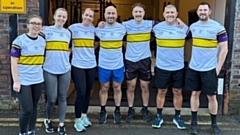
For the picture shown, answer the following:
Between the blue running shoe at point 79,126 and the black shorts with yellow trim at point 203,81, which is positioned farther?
the blue running shoe at point 79,126

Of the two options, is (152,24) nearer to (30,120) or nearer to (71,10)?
(30,120)

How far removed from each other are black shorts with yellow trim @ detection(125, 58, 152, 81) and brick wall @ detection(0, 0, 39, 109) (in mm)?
1688

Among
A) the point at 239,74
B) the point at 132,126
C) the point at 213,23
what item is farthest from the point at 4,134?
the point at 239,74

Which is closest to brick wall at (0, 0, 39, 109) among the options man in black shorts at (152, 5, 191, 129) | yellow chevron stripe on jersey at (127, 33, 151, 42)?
yellow chevron stripe on jersey at (127, 33, 151, 42)

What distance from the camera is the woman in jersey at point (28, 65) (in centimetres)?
333

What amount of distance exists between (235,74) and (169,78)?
1.28m

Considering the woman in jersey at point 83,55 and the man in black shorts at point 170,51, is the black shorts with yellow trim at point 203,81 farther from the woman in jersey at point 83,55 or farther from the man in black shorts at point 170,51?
the woman in jersey at point 83,55

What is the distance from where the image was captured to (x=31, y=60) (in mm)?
3426

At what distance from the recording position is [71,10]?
766 cm

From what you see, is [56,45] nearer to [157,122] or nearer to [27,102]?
[27,102]

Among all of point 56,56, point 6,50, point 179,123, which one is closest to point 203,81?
point 179,123

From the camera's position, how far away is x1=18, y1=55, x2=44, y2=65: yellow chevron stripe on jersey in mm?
3377

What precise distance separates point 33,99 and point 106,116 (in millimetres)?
1358

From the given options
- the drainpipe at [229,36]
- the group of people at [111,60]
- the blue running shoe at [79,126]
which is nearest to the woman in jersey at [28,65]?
the group of people at [111,60]
